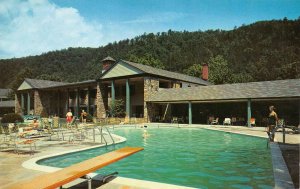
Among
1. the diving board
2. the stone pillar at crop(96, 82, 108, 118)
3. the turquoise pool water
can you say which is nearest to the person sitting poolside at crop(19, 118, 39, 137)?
the turquoise pool water

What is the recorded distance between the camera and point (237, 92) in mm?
26062

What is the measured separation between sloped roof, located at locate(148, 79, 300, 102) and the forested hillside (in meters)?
23.8

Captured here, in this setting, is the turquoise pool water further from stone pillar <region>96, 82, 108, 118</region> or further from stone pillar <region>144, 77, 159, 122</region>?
stone pillar <region>96, 82, 108, 118</region>

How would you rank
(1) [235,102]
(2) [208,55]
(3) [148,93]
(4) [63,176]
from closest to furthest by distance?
(4) [63,176] < (1) [235,102] < (3) [148,93] < (2) [208,55]

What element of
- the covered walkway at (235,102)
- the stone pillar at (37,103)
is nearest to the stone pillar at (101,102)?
the covered walkway at (235,102)

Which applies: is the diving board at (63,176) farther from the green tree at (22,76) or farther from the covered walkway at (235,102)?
the green tree at (22,76)

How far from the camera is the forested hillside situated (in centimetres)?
6209

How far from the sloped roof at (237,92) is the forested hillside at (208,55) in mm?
23774

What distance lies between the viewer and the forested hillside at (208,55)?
204 feet

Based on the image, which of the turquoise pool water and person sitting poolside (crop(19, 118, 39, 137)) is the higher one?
person sitting poolside (crop(19, 118, 39, 137))

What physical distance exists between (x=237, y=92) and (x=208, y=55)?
5795cm

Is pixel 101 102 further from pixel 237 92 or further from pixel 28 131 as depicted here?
pixel 28 131

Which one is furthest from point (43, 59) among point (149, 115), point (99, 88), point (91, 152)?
point (91, 152)

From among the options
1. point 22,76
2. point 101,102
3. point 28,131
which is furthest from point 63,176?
point 22,76
